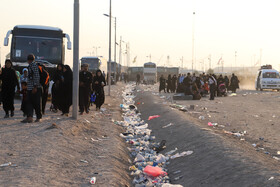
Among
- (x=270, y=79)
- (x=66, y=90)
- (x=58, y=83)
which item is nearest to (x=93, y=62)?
(x=270, y=79)

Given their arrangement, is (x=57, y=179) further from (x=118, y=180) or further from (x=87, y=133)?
(x=87, y=133)

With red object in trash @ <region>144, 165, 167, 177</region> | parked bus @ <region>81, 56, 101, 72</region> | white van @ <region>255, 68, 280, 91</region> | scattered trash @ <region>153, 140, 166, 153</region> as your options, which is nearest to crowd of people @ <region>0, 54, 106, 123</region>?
scattered trash @ <region>153, 140, 166, 153</region>

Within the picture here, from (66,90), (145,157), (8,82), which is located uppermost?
(8,82)

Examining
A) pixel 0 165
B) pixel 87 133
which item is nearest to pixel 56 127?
pixel 87 133

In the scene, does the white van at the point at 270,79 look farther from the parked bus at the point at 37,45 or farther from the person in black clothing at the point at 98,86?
the person in black clothing at the point at 98,86

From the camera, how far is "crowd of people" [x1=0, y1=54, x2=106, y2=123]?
10.4 meters

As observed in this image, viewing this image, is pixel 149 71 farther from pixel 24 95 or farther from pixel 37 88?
pixel 37 88

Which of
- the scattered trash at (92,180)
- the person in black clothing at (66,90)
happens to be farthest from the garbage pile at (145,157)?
the person in black clothing at (66,90)

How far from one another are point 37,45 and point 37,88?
25.0 ft

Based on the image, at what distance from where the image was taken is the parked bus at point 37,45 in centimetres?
1759

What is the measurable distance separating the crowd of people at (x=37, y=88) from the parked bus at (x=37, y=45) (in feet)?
12.5

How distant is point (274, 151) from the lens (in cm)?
837

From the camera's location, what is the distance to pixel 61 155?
7.02 metres

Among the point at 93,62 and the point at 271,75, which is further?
the point at 271,75
